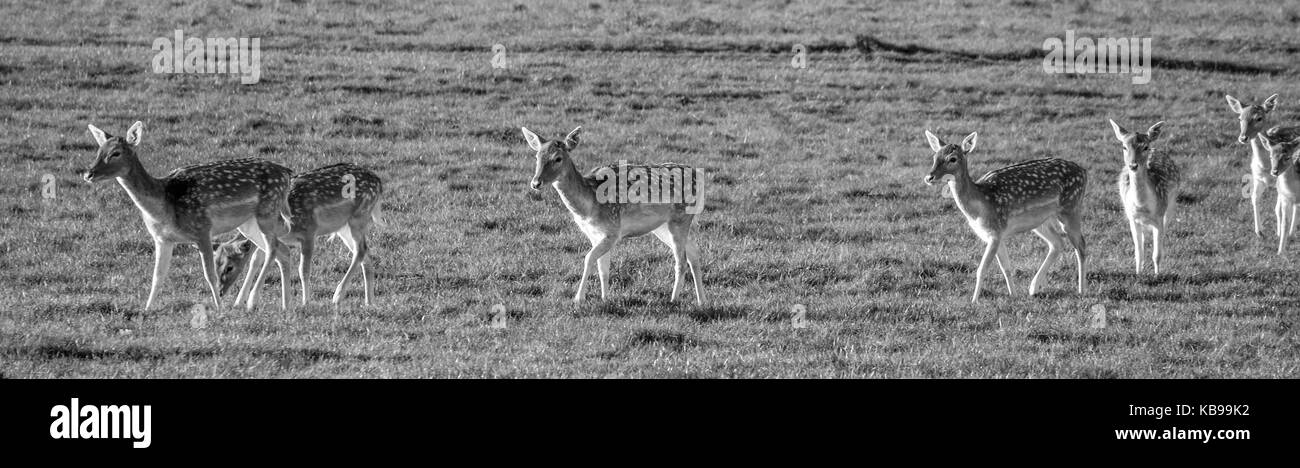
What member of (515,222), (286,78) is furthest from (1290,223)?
(286,78)

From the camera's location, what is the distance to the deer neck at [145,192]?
40.3ft

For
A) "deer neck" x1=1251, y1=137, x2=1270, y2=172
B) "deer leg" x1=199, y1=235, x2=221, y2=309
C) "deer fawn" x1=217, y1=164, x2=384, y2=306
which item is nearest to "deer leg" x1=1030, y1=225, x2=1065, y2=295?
"deer neck" x1=1251, y1=137, x2=1270, y2=172

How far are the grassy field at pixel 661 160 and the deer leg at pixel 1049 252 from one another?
8.0 inches

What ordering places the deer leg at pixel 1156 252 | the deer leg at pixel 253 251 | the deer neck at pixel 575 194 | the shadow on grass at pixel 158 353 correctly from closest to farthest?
the shadow on grass at pixel 158 353 → the deer leg at pixel 253 251 → the deer neck at pixel 575 194 → the deer leg at pixel 1156 252

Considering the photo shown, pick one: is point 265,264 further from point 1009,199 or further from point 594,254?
point 1009,199

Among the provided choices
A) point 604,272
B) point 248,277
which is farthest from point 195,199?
point 604,272

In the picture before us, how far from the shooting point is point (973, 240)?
16.2 m

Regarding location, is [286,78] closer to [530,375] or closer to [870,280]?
[870,280]

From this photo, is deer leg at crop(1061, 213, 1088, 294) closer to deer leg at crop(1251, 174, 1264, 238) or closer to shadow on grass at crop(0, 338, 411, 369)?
deer leg at crop(1251, 174, 1264, 238)

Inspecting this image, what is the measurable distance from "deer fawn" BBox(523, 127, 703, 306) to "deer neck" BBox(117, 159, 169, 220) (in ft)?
10.2

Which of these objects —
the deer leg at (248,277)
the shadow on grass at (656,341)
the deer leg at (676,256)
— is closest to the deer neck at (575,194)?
the deer leg at (676,256)

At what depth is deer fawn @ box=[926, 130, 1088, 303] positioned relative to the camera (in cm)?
1352

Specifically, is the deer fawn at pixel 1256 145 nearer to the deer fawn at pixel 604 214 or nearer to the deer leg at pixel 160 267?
the deer fawn at pixel 604 214

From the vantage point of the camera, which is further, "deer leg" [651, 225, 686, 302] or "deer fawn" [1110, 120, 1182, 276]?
"deer fawn" [1110, 120, 1182, 276]
